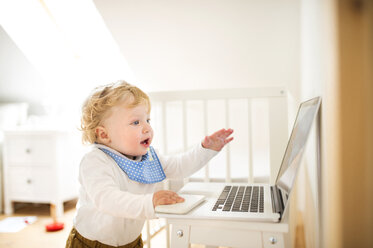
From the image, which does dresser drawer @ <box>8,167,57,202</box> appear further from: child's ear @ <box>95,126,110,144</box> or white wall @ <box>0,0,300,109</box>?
child's ear @ <box>95,126,110,144</box>

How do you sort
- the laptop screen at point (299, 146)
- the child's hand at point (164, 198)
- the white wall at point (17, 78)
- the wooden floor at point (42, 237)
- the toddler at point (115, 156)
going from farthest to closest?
the white wall at point (17, 78)
the wooden floor at point (42, 237)
the toddler at point (115, 156)
the child's hand at point (164, 198)
the laptop screen at point (299, 146)

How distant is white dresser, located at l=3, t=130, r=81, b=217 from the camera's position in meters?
2.37

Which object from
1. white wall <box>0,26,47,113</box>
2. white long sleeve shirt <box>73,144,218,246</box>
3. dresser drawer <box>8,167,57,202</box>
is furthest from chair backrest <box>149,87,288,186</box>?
white wall <box>0,26,47,113</box>

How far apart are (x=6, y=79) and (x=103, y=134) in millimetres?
2363

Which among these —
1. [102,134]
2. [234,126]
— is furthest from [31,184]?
[102,134]

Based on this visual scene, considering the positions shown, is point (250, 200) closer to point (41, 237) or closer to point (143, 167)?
point (143, 167)

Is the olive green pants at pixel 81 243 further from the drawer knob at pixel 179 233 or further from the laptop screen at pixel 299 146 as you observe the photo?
the laptop screen at pixel 299 146

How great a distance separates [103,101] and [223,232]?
0.53 m

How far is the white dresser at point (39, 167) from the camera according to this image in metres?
2.37

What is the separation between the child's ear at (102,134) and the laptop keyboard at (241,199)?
395mm

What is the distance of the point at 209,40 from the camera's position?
2164 mm

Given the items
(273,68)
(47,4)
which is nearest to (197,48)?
(273,68)

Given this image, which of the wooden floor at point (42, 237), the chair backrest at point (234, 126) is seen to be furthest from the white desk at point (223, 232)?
the wooden floor at point (42, 237)

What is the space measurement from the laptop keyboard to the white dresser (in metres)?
1.74
